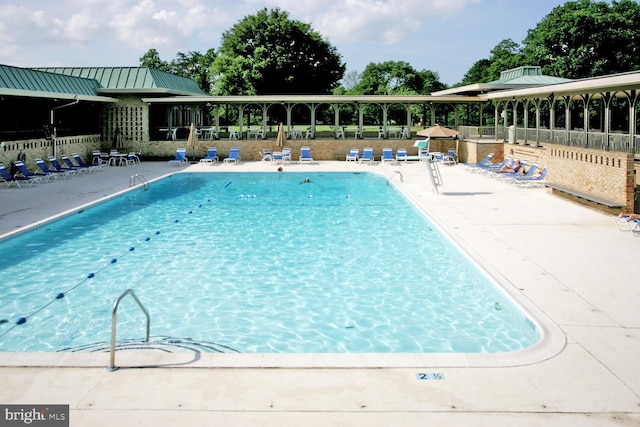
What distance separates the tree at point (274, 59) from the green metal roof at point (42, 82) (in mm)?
19901

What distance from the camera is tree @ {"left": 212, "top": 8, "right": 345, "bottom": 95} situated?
4716cm

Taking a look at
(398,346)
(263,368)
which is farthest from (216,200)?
(263,368)

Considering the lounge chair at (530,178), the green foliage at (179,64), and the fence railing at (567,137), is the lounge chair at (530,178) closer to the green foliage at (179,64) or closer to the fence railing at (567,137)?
the fence railing at (567,137)

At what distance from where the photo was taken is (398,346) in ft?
22.5

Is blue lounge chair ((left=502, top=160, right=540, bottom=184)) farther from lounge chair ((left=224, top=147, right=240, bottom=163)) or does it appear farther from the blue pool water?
lounge chair ((left=224, top=147, right=240, bottom=163))

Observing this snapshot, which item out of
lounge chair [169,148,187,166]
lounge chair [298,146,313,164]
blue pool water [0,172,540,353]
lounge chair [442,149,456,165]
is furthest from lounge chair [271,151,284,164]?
blue pool water [0,172,540,353]

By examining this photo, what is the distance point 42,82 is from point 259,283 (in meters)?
17.9

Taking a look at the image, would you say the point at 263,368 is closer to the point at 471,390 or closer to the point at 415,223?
the point at 471,390

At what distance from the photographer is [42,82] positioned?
23125 millimetres

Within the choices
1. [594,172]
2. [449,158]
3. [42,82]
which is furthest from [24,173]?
[449,158]

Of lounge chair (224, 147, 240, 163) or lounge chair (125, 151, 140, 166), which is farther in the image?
lounge chair (224, 147, 240, 163)

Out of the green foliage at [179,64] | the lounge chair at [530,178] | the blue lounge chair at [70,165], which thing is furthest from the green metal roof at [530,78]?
the green foliage at [179,64]

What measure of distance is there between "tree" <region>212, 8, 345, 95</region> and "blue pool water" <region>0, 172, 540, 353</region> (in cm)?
3303

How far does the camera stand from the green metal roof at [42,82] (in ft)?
67.6
